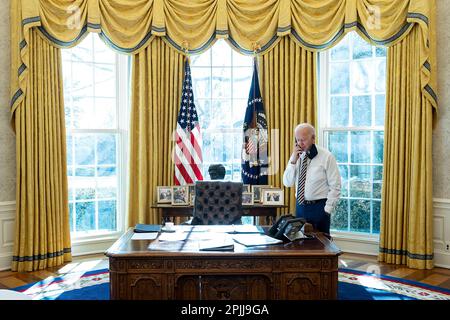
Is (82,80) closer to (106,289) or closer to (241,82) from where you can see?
(241,82)

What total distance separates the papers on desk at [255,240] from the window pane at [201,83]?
284cm

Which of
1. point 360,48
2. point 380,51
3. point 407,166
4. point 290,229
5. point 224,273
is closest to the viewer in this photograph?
point 224,273

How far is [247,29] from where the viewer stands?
5465 millimetres

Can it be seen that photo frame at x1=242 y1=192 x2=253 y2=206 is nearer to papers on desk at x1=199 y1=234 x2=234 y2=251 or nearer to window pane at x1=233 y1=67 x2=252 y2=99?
window pane at x1=233 y1=67 x2=252 y2=99

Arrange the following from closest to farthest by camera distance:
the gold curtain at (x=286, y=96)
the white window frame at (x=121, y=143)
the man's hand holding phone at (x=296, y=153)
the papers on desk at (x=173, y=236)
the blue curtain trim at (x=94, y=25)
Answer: the papers on desk at (x=173, y=236)
the man's hand holding phone at (x=296, y=153)
the blue curtain trim at (x=94, y=25)
the gold curtain at (x=286, y=96)
the white window frame at (x=121, y=143)

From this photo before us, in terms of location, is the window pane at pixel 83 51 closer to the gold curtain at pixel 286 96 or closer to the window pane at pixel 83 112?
the window pane at pixel 83 112

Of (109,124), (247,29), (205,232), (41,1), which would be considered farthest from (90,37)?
(205,232)

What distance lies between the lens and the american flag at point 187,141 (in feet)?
17.8

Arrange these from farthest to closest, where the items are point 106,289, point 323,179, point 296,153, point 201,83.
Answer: point 201,83
point 296,153
point 323,179
point 106,289

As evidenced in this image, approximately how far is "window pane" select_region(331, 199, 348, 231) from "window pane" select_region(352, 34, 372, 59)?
1816 mm

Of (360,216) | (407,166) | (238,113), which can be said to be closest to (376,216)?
(360,216)

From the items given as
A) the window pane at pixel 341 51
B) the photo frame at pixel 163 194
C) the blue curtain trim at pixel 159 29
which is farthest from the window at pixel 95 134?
the window pane at pixel 341 51

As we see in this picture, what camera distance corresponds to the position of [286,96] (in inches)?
217

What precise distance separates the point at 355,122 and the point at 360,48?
914mm
